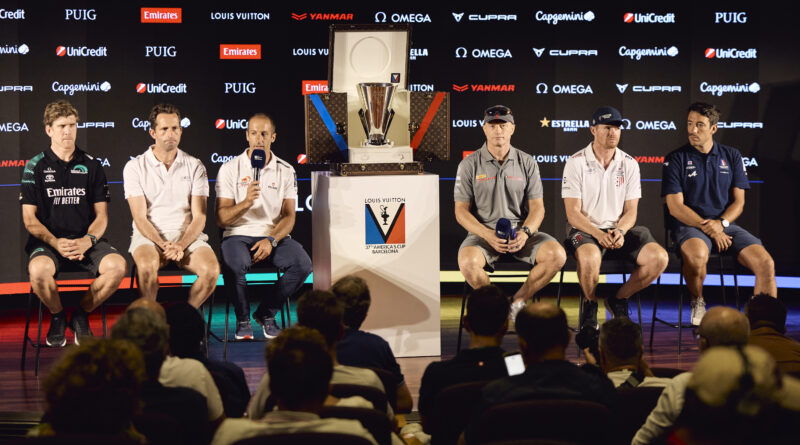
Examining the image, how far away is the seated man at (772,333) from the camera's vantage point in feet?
10.1

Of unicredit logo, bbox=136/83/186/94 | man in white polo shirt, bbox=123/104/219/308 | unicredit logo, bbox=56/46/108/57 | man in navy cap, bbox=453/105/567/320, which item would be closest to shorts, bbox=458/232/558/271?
man in navy cap, bbox=453/105/567/320

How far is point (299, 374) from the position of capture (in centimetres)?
213

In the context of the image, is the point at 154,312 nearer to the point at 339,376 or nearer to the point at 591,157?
the point at 339,376

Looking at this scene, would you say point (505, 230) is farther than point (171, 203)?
No

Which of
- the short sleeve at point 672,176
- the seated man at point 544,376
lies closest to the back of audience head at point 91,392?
the seated man at point 544,376

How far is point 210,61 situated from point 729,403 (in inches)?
232

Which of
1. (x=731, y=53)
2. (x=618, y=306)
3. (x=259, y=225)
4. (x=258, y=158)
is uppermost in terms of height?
(x=731, y=53)

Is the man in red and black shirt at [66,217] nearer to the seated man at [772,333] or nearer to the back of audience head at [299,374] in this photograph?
the back of audience head at [299,374]

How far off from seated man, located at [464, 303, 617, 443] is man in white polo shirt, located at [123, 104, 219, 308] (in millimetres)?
2870

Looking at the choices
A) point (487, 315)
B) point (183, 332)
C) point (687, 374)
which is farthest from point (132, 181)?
point (687, 374)

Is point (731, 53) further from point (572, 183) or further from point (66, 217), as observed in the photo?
point (66, 217)

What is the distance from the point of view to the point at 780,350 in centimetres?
311

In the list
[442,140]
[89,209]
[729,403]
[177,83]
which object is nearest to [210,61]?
[177,83]

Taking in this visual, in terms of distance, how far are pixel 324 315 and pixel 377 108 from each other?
7.40 ft
